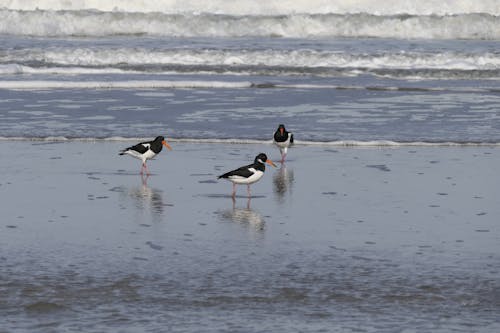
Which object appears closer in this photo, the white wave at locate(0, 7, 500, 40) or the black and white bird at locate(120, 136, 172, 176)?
the black and white bird at locate(120, 136, 172, 176)

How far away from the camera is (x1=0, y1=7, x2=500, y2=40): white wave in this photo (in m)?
47.3

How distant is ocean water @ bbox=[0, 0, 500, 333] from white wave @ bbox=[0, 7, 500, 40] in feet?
21.3

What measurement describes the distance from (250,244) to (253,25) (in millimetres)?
40064

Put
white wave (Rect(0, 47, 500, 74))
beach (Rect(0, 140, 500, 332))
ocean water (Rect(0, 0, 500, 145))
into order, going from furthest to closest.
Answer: white wave (Rect(0, 47, 500, 74)), ocean water (Rect(0, 0, 500, 145)), beach (Rect(0, 140, 500, 332))

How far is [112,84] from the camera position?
25.5 meters

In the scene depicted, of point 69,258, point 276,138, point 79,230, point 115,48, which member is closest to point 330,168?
point 276,138

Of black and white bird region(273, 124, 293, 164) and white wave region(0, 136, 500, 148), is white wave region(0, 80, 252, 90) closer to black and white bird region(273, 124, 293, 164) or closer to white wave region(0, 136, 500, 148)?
white wave region(0, 136, 500, 148)

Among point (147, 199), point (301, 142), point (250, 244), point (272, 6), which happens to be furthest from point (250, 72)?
point (272, 6)

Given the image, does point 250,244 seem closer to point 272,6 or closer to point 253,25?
point 253,25

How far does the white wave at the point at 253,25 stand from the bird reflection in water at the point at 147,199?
1417 inches

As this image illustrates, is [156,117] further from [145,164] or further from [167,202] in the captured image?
[167,202]

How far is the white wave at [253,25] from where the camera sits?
155ft

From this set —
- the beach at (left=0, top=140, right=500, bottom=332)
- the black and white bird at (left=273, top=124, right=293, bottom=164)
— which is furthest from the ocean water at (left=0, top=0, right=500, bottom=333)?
the black and white bird at (left=273, top=124, right=293, bottom=164)

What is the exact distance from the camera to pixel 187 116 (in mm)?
19062
